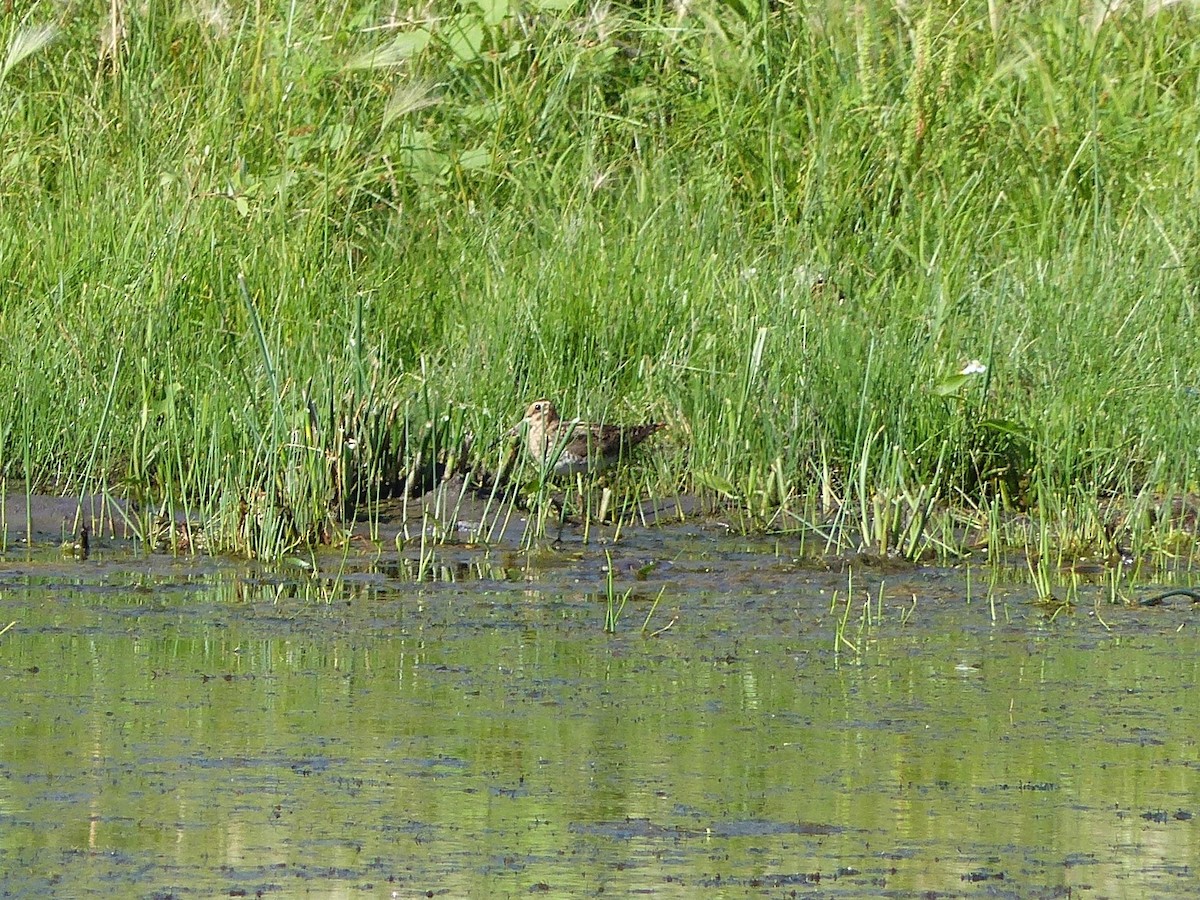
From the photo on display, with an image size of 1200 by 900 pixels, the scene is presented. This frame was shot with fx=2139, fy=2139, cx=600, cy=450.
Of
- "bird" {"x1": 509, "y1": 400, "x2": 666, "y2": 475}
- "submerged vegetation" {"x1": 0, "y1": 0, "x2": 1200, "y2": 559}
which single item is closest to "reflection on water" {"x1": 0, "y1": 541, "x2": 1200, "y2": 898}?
"submerged vegetation" {"x1": 0, "y1": 0, "x2": 1200, "y2": 559}

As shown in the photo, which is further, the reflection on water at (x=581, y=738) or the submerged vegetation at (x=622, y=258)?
the submerged vegetation at (x=622, y=258)

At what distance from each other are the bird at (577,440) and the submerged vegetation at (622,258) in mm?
131

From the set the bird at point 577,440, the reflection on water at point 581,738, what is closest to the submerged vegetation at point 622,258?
the bird at point 577,440

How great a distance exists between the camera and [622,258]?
296 inches

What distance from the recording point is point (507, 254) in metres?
7.91

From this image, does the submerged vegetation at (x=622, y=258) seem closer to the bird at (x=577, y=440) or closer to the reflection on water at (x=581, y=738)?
the bird at (x=577, y=440)

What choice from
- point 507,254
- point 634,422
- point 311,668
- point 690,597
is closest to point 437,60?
point 507,254

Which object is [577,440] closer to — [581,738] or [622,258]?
[622,258]

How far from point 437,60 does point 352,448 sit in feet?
11.9

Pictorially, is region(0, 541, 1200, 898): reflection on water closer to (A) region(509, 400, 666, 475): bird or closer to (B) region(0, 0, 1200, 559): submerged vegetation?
(B) region(0, 0, 1200, 559): submerged vegetation

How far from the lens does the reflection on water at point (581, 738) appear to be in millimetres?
3047

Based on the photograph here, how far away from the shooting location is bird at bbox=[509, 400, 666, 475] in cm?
641

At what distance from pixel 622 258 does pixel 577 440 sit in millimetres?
1268

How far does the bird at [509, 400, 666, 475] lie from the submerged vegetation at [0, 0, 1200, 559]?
0.13 meters
